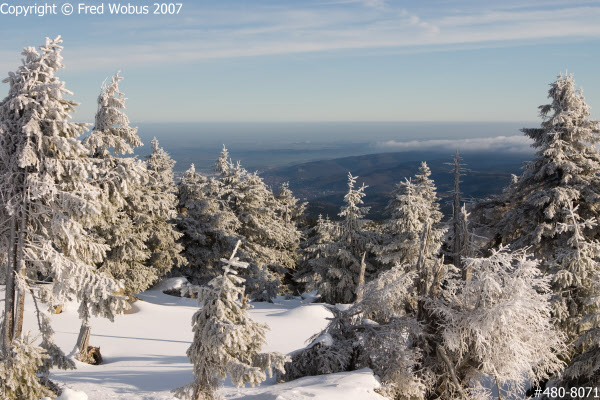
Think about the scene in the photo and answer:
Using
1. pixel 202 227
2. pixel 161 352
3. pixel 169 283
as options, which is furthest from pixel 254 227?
pixel 161 352

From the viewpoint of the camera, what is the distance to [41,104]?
7.88 m

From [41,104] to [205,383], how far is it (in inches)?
248

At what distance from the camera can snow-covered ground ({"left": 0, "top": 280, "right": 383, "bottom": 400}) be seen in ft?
33.0

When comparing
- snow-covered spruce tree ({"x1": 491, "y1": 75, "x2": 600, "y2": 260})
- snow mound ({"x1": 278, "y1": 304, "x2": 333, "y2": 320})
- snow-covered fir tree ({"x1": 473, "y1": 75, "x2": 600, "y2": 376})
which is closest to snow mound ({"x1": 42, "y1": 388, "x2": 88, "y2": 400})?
snow-covered fir tree ({"x1": 473, "y1": 75, "x2": 600, "y2": 376})

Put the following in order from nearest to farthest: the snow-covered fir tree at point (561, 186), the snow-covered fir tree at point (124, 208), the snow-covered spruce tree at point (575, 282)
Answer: the snow-covered fir tree at point (124, 208) < the snow-covered spruce tree at point (575, 282) < the snow-covered fir tree at point (561, 186)

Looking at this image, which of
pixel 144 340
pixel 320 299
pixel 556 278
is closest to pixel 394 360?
pixel 556 278

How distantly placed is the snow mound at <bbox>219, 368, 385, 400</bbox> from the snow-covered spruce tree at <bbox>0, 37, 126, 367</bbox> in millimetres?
4060

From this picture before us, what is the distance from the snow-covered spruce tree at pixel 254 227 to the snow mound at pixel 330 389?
16143 mm

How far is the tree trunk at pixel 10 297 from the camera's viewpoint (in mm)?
7926

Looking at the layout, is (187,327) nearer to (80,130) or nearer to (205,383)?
(205,383)

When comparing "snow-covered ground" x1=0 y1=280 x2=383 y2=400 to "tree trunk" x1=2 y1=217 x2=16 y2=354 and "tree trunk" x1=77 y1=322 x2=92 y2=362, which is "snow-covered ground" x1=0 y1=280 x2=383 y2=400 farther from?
"tree trunk" x1=2 y1=217 x2=16 y2=354

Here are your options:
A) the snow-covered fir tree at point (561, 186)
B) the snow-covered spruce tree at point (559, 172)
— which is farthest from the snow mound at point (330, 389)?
the snow-covered spruce tree at point (559, 172)

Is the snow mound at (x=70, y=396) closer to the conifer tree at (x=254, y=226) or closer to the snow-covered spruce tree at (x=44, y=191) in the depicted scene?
the snow-covered spruce tree at (x=44, y=191)

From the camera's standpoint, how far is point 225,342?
7531 millimetres
